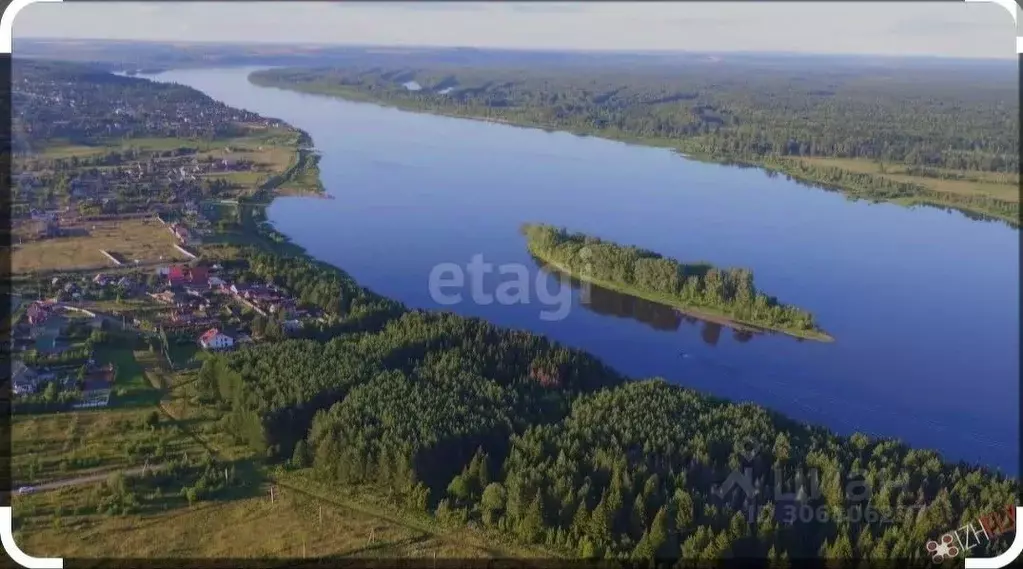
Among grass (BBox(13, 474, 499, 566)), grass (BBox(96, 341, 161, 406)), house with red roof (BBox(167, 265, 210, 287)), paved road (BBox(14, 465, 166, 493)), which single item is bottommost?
grass (BBox(13, 474, 499, 566))

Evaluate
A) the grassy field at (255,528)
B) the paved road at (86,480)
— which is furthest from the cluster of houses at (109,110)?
the grassy field at (255,528)

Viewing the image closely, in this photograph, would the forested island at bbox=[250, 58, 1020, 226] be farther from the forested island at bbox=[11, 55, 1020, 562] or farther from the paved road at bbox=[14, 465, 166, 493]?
the paved road at bbox=[14, 465, 166, 493]

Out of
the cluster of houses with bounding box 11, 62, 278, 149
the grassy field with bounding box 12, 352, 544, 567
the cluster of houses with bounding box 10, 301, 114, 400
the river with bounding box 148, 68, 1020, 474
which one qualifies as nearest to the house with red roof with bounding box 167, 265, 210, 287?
the cluster of houses with bounding box 10, 301, 114, 400

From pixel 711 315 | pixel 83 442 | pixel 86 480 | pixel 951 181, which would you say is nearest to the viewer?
pixel 86 480

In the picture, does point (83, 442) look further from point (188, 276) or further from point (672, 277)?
point (672, 277)

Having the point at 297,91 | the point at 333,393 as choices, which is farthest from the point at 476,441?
the point at 297,91

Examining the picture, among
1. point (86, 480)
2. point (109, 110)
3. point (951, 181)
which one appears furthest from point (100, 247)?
point (951, 181)
